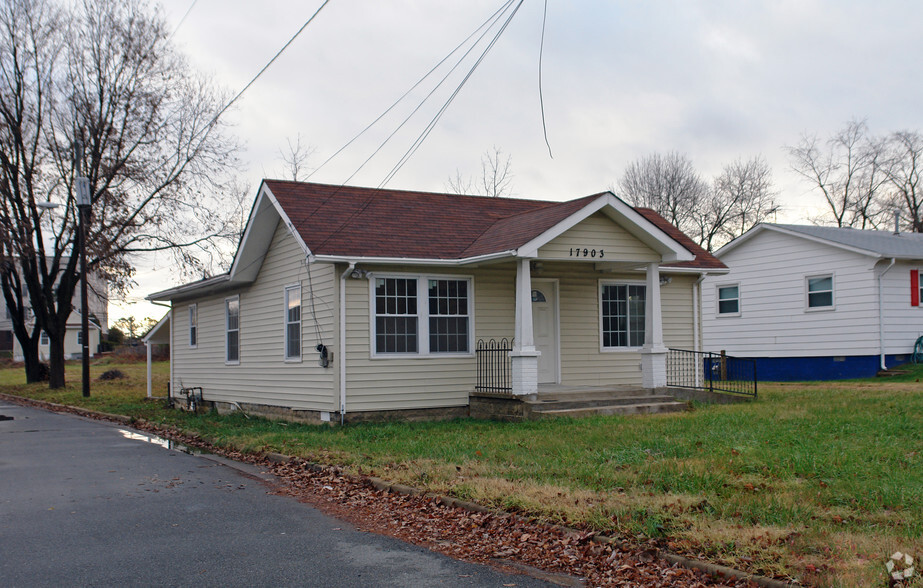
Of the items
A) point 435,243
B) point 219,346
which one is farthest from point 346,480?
point 219,346

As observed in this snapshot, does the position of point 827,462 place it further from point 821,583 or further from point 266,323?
point 266,323

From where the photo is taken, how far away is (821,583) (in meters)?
5.50

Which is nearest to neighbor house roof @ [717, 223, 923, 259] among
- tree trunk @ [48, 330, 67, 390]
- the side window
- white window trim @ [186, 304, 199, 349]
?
the side window

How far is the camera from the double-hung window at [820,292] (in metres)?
25.4

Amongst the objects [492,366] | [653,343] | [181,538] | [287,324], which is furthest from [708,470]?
[287,324]

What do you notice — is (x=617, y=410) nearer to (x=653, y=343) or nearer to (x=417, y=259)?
(x=653, y=343)

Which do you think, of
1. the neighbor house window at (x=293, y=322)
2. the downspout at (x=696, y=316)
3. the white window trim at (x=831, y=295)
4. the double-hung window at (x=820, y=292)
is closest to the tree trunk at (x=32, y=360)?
the neighbor house window at (x=293, y=322)

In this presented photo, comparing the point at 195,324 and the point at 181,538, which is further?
the point at 195,324

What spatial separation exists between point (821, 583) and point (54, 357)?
107ft

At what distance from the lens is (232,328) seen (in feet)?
68.6

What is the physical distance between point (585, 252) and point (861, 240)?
1406 centimetres

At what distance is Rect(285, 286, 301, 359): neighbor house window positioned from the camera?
1736cm

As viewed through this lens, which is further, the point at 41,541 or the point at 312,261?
the point at 312,261

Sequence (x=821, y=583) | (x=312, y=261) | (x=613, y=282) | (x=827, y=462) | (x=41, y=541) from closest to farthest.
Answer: (x=821, y=583) < (x=41, y=541) < (x=827, y=462) < (x=312, y=261) < (x=613, y=282)
